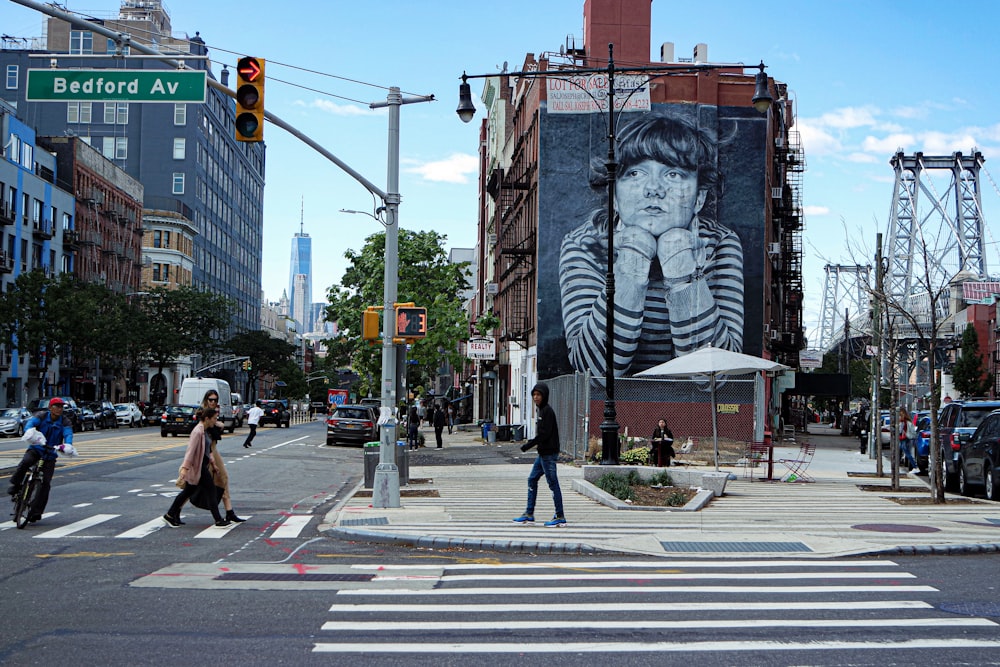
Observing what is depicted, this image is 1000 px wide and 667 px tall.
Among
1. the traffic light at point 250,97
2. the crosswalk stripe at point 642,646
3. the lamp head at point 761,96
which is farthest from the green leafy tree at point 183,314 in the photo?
the crosswalk stripe at point 642,646

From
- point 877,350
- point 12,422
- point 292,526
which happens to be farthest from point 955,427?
point 12,422

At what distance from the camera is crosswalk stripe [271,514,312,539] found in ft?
45.3

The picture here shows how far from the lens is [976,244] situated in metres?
147

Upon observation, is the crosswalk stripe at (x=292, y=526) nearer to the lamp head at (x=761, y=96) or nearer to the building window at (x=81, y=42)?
the lamp head at (x=761, y=96)

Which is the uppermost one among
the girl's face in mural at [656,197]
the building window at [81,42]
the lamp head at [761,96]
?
the building window at [81,42]

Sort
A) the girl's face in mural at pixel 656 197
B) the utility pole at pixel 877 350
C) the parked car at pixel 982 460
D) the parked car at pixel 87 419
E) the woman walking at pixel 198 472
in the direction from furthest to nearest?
the parked car at pixel 87 419 → the girl's face in mural at pixel 656 197 → the utility pole at pixel 877 350 → the parked car at pixel 982 460 → the woman walking at pixel 198 472

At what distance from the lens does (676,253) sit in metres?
42.7

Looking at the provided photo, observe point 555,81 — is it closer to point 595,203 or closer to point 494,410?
point 595,203

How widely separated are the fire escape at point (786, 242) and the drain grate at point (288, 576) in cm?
4243

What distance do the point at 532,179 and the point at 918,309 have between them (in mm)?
90869

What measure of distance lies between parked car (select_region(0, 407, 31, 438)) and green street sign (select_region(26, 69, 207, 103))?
37.4 metres

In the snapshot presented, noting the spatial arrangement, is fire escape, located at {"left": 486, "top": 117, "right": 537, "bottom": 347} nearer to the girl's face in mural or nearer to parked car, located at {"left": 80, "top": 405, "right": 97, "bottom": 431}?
the girl's face in mural

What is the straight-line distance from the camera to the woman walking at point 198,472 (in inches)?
555

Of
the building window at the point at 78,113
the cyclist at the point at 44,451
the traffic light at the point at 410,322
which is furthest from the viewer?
the building window at the point at 78,113
